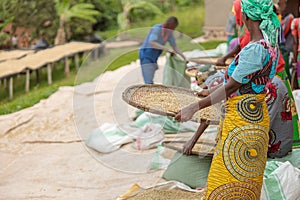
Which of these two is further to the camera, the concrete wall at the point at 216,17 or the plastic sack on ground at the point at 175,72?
the concrete wall at the point at 216,17

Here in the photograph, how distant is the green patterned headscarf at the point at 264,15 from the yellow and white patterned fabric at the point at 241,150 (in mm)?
283

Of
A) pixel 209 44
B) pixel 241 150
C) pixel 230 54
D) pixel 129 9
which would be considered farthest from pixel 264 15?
pixel 129 9

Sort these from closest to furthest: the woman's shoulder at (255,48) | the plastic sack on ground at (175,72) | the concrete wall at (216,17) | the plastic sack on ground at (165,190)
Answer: the woman's shoulder at (255,48), the plastic sack on ground at (165,190), the plastic sack on ground at (175,72), the concrete wall at (216,17)

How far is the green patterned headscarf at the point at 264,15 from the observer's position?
7.66ft

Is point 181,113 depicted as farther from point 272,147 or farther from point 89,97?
point 89,97

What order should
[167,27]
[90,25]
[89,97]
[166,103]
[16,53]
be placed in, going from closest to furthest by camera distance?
[166,103] < [167,27] < [89,97] < [16,53] < [90,25]

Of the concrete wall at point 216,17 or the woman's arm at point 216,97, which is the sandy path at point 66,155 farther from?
the concrete wall at point 216,17

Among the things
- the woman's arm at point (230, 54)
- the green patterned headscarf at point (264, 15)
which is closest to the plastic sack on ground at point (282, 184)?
the green patterned headscarf at point (264, 15)

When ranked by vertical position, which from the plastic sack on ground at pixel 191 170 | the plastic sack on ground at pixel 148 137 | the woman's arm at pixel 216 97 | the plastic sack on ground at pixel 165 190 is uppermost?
the woman's arm at pixel 216 97

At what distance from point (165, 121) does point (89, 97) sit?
2180 millimetres

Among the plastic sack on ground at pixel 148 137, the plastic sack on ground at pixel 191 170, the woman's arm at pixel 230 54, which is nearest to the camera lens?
the plastic sack on ground at pixel 191 170

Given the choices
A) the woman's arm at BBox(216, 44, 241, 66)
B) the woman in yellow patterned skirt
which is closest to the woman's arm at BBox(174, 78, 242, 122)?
the woman in yellow patterned skirt

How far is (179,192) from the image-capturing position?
3.30 meters

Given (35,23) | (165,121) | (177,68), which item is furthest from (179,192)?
(35,23)
